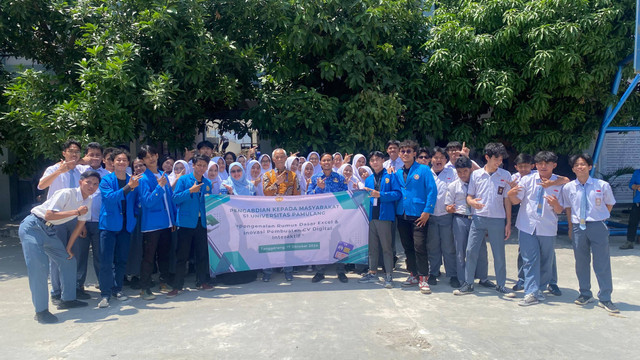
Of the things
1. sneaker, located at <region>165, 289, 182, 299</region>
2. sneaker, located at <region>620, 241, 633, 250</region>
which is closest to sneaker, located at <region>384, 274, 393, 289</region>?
sneaker, located at <region>165, 289, 182, 299</region>

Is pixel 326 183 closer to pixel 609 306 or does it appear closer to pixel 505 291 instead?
pixel 505 291

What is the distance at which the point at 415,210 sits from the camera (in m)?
5.83

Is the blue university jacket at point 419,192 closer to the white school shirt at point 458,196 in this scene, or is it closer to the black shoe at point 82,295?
the white school shirt at point 458,196

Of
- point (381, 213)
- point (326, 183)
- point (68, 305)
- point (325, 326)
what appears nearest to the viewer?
point (325, 326)

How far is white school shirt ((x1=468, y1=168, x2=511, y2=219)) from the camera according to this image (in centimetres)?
557

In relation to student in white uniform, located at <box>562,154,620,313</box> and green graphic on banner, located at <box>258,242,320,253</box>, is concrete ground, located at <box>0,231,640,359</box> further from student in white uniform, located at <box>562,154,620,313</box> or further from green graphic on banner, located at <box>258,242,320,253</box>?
green graphic on banner, located at <box>258,242,320,253</box>

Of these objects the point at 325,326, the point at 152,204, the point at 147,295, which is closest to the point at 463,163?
the point at 325,326

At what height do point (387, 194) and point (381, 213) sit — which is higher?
point (387, 194)

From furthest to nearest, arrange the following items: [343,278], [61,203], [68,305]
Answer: [343,278], [68,305], [61,203]

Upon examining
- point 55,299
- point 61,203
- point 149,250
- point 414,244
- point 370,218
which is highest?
point 61,203

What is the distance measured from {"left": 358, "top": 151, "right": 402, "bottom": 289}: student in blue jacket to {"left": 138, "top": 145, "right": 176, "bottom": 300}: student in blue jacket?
2524mm

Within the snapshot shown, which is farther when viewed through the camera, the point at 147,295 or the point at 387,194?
the point at 387,194

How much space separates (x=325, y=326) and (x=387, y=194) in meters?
1.98

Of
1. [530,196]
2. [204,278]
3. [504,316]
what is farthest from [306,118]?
[504,316]
